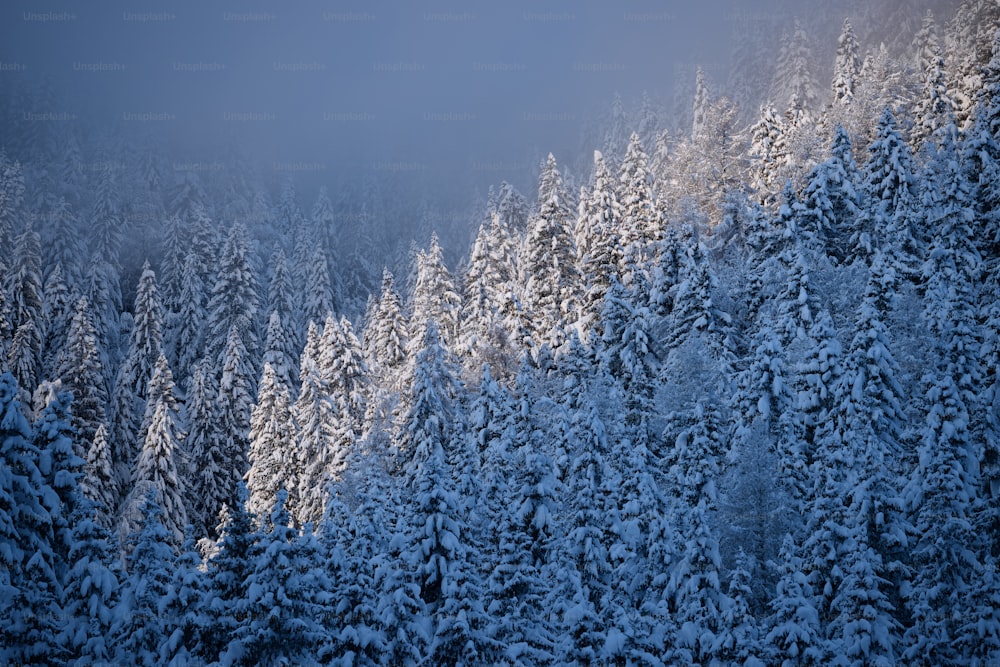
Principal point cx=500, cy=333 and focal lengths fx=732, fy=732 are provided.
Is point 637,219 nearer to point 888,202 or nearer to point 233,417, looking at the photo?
point 888,202

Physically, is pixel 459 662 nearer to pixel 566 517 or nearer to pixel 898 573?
pixel 566 517

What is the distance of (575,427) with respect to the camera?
24.0 metres

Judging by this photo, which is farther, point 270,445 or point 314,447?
point 270,445

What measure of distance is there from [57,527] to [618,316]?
2340 cm

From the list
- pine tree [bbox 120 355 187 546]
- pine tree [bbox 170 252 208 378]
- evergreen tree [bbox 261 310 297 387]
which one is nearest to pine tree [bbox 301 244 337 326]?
pine tree [bbox 170 252 208 378]

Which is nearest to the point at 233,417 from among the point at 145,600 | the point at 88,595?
the point at 88,595

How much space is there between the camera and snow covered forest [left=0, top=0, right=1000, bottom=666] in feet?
51.4

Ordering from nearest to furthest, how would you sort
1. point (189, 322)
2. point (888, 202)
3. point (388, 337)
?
point (888, 202), point (388, 337), point (189, 322)

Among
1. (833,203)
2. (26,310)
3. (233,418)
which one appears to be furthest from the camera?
(26,310)

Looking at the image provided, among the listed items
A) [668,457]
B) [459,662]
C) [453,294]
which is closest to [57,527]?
[459,662]

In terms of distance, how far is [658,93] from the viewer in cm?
12481

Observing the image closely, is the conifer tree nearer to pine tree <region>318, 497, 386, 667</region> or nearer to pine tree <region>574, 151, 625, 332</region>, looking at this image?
pine tree <region>574, 151, 625, 332</region>

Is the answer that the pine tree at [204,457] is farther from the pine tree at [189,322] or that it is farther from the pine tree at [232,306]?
the pine tree at [189,322]

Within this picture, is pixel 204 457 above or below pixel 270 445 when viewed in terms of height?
above
